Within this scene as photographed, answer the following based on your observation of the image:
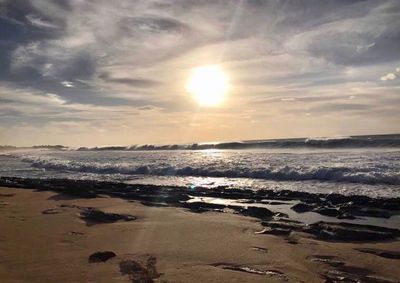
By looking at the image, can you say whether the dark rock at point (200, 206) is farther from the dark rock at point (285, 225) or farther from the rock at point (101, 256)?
the rock at point (101, 256)

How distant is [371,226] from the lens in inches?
340

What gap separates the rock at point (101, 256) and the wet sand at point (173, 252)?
0.09 metres

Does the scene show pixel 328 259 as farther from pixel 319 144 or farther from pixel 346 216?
pixel 319 144

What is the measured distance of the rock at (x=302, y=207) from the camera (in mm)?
10697

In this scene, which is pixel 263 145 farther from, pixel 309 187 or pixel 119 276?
pixel 119 276

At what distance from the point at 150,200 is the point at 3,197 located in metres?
4.63

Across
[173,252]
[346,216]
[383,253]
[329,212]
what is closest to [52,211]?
[173,252]

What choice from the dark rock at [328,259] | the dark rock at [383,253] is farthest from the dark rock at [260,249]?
the dark rock at [383,253]

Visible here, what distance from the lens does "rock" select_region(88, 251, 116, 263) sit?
18.9 feet

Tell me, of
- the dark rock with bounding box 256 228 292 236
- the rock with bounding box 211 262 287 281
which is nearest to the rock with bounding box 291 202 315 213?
the dark rock with bounding box 256 228 292 236

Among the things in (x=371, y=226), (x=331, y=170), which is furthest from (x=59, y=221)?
(x=331, y=170)

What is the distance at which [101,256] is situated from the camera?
5.88 metres

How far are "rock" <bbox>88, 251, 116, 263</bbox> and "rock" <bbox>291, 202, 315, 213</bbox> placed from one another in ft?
19.4

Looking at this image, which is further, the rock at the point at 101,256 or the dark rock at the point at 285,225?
the dark rock at the point at 285,225
